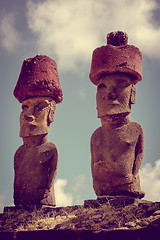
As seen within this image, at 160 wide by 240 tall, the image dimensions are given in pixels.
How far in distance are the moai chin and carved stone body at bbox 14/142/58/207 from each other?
4.15 ft

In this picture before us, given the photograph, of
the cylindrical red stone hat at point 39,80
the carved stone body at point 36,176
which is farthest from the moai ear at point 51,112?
the carved stone body at point 36,176

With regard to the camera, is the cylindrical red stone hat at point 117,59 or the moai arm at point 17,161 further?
the moai arm at point 17,161

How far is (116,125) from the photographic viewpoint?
26.1 ft

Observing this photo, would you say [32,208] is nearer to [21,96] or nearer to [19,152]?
[19,152]

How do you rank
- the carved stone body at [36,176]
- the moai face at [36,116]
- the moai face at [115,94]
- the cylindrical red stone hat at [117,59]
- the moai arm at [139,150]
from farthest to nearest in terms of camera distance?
the moai face at [36,116] → the carved stone body at [36,176] → the cylindrical red stone hat at [117,59] → the moai face at [115,94] → the moai arm at [139,150]

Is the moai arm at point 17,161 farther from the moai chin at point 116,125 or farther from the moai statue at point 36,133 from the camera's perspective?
the moai chin at point 116,125

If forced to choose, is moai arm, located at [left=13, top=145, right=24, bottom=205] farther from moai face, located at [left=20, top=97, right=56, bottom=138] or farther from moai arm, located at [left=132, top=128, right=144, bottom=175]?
moai arm, located at [left=132, top=128, right=144, bottom=175]

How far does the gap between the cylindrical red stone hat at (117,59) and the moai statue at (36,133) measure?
1434mm

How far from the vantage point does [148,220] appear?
577 cm

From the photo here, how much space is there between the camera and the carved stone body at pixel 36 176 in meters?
8.50

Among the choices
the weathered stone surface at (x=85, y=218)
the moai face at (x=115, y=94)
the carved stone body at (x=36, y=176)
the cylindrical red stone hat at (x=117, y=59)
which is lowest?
the weathered stone surface at (x=85, y=218)

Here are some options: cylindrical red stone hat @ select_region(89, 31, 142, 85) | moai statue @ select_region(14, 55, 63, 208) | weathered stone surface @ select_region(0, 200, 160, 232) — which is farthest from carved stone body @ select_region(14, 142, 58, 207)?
cylindrical red stone hat @ select_region(89, 31, 142, 85)

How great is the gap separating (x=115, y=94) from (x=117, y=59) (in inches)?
33.1

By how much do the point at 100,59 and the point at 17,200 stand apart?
4027 mm
